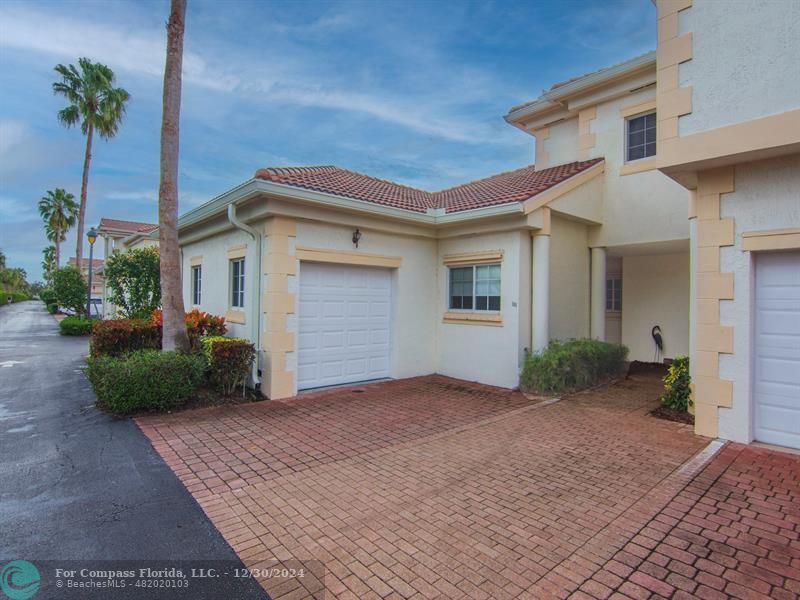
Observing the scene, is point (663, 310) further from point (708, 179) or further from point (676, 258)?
point (708, 179)

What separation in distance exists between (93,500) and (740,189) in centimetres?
813

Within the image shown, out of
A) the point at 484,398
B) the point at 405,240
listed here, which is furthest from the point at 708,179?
the point at 405,240

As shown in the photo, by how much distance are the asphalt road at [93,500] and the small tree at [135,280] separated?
742 cm

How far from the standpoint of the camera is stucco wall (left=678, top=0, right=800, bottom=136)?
488cm

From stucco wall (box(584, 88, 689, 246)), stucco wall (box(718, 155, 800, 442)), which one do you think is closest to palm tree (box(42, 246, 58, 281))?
stucco wall (box(584, 88, 689, 246))

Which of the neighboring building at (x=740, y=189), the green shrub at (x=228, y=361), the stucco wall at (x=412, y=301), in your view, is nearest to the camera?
the neighboring building at (x=740, y=189)

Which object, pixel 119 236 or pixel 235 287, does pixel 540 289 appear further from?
pixel 119 236

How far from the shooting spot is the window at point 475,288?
920 cm

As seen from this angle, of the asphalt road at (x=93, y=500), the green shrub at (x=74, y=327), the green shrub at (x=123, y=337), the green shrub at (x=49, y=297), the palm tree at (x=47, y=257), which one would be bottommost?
the asphalt road at (x=93, y=500)

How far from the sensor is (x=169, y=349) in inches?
296

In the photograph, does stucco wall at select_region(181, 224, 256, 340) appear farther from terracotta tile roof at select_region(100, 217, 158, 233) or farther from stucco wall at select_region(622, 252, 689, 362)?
terracotta tile roof at select_region(100, 217, 158, 233)

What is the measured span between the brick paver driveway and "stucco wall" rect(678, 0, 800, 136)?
4.23 metres

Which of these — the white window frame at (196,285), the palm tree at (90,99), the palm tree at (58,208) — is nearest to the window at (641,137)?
the white window frame at (196,285)

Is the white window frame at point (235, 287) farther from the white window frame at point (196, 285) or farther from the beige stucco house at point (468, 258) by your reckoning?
the white window frame at point (196, 285)
